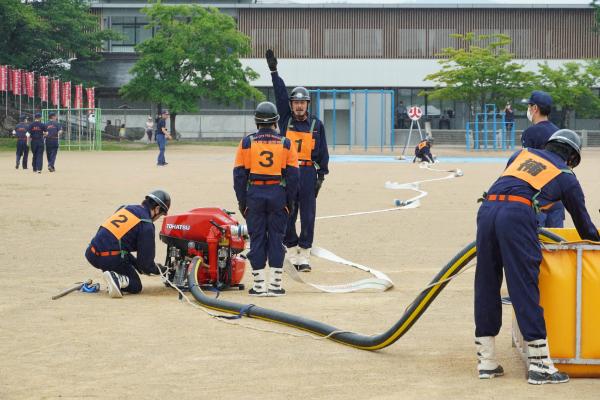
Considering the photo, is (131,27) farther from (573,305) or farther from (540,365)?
(540,365)

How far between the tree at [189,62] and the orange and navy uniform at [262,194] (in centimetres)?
5344

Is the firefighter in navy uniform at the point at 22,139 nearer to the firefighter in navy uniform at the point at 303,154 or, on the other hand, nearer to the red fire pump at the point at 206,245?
the firefighter in navy uniform at the point at 303,154

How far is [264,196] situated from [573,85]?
60281 millimetres

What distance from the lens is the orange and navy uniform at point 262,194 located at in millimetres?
11164

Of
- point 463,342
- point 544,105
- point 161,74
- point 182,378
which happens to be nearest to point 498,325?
point 463,342

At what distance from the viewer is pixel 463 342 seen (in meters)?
8.77

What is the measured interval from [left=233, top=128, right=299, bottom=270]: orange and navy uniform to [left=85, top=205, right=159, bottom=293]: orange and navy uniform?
1.00 m

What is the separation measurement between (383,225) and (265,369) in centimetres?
1107

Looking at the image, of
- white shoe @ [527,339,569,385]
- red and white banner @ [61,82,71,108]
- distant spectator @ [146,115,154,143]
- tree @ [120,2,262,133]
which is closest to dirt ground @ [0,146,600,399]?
white shoe @ [527,339,569,385]

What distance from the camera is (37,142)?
35.1 m

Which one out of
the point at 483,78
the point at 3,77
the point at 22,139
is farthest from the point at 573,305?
the point at 483,78

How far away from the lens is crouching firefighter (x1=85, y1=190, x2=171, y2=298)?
10953mm

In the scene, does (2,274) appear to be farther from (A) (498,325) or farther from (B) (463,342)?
(A) (498,325)

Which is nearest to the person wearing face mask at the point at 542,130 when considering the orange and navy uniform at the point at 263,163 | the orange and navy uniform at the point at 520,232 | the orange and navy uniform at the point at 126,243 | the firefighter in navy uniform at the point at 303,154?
the orange and navy uniform at the point at 263,163
